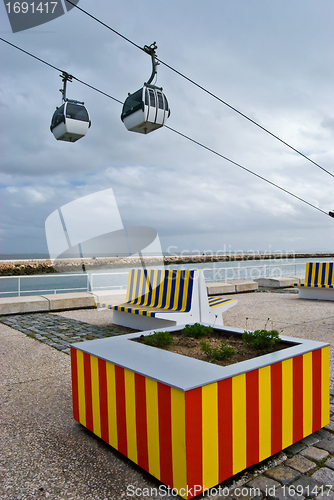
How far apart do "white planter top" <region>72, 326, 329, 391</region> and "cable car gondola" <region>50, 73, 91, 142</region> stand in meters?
3.66

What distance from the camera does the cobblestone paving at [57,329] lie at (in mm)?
5125

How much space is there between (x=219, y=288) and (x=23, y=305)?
18.7ft

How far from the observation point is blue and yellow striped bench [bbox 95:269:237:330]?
16.9 ft

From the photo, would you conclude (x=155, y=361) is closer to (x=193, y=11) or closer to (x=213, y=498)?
(x=213, y=498)

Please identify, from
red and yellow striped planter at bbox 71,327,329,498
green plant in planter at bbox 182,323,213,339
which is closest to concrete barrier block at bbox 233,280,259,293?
green plant in planter at bbox 182,323,213,339

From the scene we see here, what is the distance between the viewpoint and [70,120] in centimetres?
509

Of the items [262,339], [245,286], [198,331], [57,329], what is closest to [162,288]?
[57,329]

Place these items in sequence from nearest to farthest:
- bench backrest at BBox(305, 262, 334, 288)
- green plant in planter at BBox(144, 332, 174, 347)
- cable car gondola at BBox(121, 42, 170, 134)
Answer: green plant in planter at BBox(144, 332, 174, 347) → cable car gondola at BBox(121, 42, 170, 134) → bench backrest at BBox(305, 262, 334, 288)

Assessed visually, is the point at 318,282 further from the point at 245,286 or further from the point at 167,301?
the point at 167,301

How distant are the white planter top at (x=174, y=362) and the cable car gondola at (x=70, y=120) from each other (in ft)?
12.0

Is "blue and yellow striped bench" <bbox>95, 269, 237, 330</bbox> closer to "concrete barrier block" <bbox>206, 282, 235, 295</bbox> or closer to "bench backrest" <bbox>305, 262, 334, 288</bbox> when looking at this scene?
"concrete barrier block" <bbox>206, 282, 235, 295</bbox>

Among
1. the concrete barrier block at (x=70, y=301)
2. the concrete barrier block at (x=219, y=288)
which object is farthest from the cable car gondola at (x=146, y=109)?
the concrete barrier block at (x=219, y=288)

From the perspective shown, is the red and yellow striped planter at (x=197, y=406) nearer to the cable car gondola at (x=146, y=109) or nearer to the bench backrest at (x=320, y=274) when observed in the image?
the cable car gondola at (x=146, y=109)

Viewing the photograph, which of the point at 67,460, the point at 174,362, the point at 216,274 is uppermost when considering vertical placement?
the point at 174,362
